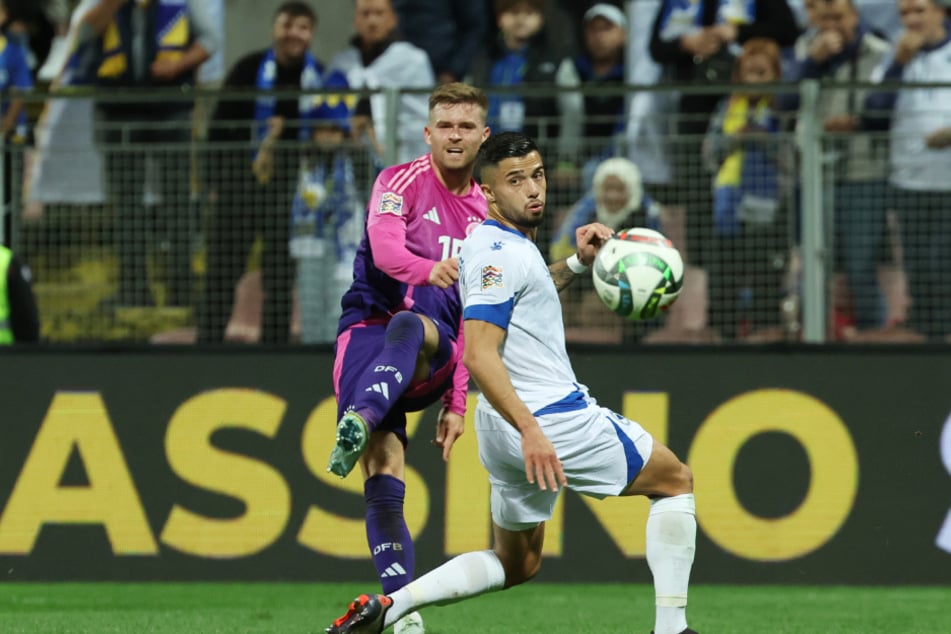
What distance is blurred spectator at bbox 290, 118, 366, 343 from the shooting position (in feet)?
33.1

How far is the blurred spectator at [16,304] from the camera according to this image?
9906 mm

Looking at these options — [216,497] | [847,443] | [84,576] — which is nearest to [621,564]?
[847,443]

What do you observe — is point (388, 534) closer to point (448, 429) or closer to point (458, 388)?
point (448, 429)

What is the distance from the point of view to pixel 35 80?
11938 mm

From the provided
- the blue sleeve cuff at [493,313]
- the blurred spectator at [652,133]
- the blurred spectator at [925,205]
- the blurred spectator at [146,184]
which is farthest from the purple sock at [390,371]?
the blurred spectator at [925,205]

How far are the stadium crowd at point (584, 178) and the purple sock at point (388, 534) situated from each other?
3019mm

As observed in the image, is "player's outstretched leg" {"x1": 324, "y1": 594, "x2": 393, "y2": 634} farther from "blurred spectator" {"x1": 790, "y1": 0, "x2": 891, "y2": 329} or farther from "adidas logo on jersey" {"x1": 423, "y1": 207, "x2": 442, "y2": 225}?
"blurred spectator" {"x1": 790, "y1": 0, "x2": 891, "y2": 329}

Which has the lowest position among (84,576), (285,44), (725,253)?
(84,576)

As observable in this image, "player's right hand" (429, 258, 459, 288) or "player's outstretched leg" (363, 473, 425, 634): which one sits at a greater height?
"player's right hand" (429, 258, 459, 288)

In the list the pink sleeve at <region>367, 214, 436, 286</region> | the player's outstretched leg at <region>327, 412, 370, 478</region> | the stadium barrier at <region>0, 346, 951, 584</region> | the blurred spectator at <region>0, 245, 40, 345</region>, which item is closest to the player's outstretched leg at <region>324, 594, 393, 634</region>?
the player's outstretched leg at <region>327, 412, 370, 478</region>

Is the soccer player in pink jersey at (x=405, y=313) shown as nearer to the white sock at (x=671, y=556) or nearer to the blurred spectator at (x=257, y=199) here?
the white sock at (x=671, y=556)

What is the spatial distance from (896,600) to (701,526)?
1313 mm

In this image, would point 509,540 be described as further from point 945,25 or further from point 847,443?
point 945,25

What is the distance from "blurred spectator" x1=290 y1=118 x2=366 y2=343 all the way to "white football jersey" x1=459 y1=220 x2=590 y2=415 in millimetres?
3923
